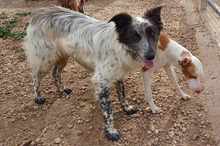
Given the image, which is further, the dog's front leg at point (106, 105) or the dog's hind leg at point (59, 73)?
the dog's hind leg at point (59, 73)

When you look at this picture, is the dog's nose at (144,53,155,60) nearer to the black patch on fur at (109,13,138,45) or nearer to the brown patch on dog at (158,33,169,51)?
the black patch on fur at (109,13,138,45)

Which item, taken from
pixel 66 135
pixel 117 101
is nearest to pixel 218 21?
pixel 117 101

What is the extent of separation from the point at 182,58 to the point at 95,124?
5.55 feet

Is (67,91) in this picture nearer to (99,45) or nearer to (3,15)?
(99,45)

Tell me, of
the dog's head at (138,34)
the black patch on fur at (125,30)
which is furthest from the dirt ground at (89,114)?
the black patch on fur at (125,30)

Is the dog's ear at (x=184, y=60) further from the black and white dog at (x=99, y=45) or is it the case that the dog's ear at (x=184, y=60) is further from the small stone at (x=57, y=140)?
the small stone at (x=57, y=140)

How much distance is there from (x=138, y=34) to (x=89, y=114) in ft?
5.64

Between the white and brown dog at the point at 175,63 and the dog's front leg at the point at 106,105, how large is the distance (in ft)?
2.40

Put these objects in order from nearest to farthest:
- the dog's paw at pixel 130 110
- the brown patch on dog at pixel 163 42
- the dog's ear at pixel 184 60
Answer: the dog's ear at pixel 184 60 → the brown patch on dog at pixel 163 42 → the dog's paw at pixel 130 110

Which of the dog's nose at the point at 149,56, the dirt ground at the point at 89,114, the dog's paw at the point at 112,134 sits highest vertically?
the dog's nose at the point at 149,56

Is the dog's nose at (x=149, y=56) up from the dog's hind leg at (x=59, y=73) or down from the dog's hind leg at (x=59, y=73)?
up

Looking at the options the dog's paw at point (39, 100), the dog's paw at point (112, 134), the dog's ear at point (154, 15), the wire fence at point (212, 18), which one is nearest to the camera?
the dog's ear at point (154, 15)

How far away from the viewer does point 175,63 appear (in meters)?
3.75

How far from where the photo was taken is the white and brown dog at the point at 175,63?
3432 mm
